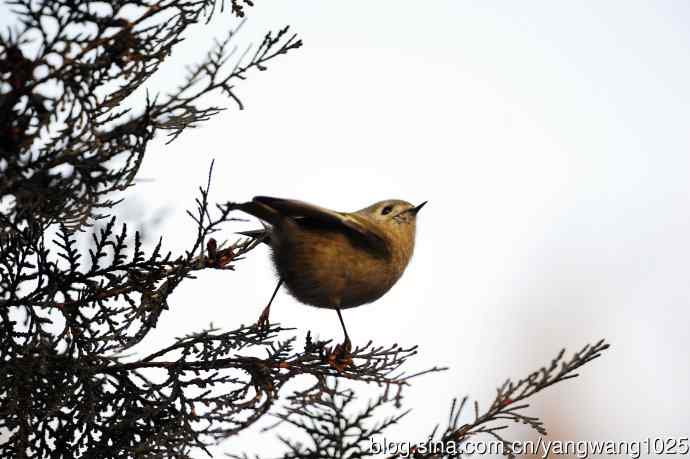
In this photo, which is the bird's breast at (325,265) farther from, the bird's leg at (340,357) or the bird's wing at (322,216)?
the bird's leg at (340,357)

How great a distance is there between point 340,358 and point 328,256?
0.84 meters

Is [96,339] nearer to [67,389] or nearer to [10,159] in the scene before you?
[67,389]

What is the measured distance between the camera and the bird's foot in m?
4.65

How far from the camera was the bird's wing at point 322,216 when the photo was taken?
4695mm

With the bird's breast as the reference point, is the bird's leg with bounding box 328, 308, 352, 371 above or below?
below

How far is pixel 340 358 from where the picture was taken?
466cm

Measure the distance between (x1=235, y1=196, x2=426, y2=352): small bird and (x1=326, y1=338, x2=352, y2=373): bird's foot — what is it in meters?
0.60

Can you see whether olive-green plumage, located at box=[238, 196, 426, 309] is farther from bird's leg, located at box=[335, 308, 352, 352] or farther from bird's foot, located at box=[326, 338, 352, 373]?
bird's foot, located at box=[326, 338, 352, 373]

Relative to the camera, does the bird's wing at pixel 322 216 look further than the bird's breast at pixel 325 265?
No

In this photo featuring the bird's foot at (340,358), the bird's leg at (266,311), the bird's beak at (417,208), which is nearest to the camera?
the bird's foot at (340,358)

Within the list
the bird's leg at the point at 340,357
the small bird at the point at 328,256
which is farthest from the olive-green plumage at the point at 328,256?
the bird's leg at the point at 340,357

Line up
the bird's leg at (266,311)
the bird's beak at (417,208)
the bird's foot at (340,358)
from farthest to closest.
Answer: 1. the bird's beak at (417,208)
2. the bird's leg at (266,311)
3. the bird's foot at (340,358)

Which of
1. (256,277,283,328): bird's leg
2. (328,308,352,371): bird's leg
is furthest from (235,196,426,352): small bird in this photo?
(328,308,352,371): bird's leg

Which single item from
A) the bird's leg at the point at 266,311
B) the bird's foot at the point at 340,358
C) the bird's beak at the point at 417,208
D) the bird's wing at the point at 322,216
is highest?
the bird's beak at the point at 417,208
